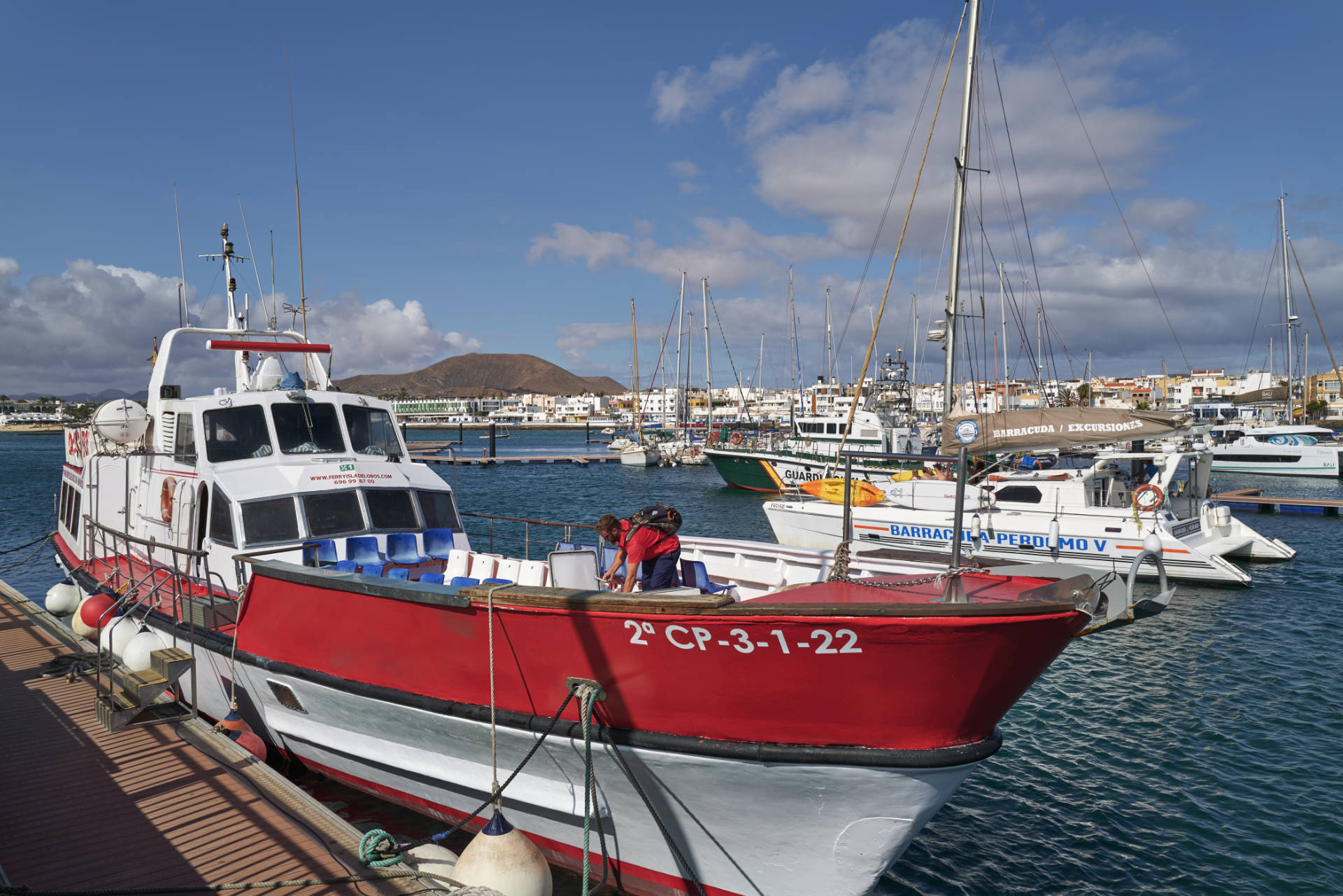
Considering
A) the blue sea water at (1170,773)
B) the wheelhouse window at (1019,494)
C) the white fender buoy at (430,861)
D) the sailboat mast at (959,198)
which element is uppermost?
the sailboat mast at (959,198)

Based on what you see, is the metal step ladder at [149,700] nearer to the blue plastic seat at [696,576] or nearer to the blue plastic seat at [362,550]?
the blue plastic seat at [362,550]

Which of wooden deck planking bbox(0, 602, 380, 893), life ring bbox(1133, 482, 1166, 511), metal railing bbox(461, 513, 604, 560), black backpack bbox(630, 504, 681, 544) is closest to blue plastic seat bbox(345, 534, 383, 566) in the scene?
metal railing bbox(461, 513, 604, 560)

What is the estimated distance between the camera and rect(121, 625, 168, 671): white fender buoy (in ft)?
27.2

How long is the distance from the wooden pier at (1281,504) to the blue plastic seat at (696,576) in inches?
1135

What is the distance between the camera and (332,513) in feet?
28.7

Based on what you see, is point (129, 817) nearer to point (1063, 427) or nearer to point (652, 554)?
point (652, 554)

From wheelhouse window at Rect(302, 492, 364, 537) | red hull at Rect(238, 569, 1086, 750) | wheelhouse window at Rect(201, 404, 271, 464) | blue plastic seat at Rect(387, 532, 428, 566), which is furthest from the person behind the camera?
wheelhouse window at Rect(201, 404, 271, 464)

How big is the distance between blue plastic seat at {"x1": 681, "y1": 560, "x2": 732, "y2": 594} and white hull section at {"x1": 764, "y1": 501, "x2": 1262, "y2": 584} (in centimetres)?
902

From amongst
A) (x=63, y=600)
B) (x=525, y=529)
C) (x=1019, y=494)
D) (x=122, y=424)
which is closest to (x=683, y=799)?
(x=122, y=424)

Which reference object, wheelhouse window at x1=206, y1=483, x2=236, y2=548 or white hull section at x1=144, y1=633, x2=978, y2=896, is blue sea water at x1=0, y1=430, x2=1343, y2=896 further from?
wheelhouse window at x1=206, y1=483, x2=236, y2=548

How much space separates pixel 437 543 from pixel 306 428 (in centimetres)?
230

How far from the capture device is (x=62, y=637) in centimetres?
1123

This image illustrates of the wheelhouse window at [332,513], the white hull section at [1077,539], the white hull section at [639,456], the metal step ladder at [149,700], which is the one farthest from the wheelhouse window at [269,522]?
the white hull section at [639,456]

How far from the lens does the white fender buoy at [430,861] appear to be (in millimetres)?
5398
